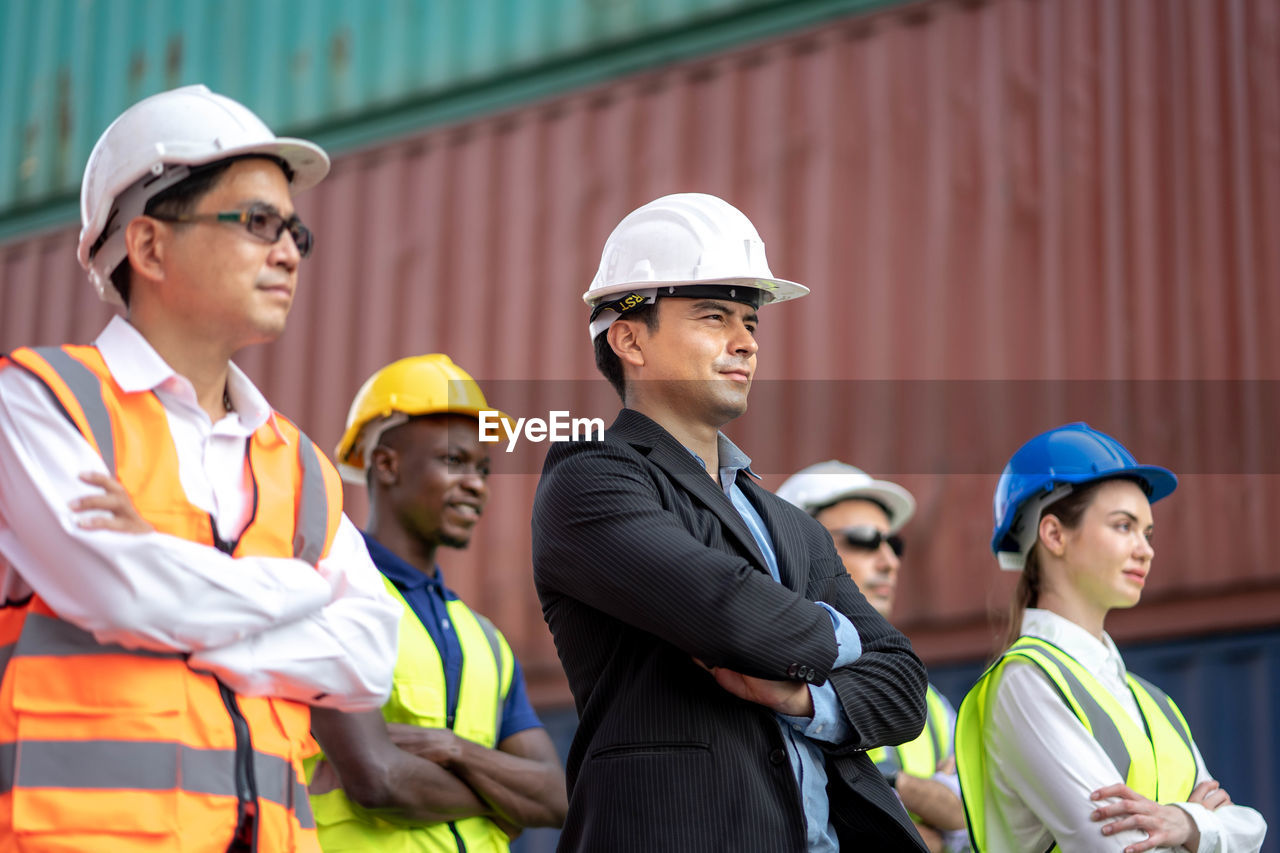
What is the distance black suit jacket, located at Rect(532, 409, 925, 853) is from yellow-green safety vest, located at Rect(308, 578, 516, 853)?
666 millimetres

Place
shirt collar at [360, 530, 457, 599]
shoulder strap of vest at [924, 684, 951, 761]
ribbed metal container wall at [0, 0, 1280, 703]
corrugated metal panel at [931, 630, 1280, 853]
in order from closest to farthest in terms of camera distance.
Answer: shirt collar at [360, 530, 457, 599], shoulder strap of vest at [924, 684, 951, 761], corrugated metal panel at [931, 630, 1280, 853], ribbed metal container wall at [0, 0, 1280, 703]

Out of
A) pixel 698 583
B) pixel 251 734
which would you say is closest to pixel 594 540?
pixel 698 583

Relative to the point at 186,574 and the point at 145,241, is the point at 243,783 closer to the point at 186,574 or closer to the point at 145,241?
the point at 186,574

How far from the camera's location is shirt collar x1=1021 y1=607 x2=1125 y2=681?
3.07 meters

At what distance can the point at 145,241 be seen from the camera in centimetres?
217

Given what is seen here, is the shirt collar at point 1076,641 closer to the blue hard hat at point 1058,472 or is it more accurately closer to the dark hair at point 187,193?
the blue hard hat at point 1058,472

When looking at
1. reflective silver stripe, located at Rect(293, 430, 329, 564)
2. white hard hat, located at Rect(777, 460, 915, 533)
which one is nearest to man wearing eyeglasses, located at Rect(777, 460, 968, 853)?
white hard hat, located at Rect(777, 460, 915, 533)

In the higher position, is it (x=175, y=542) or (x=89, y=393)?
(x=89, y=393)

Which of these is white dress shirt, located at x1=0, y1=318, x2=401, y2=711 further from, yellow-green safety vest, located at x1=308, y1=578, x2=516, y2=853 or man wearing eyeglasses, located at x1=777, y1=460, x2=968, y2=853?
man wearing eyeglasses, located at x1=777, y1=460, x2=968, y2=853

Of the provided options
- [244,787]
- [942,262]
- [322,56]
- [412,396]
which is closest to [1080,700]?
[244,787]

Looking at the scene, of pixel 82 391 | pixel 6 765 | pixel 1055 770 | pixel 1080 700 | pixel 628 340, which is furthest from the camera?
pixel 1080 700

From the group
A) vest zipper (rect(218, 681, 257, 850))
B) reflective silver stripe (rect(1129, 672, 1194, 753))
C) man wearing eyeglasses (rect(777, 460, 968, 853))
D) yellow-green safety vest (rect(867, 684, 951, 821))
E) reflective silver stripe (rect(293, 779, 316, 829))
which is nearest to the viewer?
vest zipper (rect(218, 681, 257, 850))

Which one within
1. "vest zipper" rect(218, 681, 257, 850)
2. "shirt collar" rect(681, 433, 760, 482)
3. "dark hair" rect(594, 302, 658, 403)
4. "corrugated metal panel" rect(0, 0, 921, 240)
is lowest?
"vest zipper" rect(218, 681, 257, 850)

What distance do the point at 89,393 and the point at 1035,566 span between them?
7.32ft
